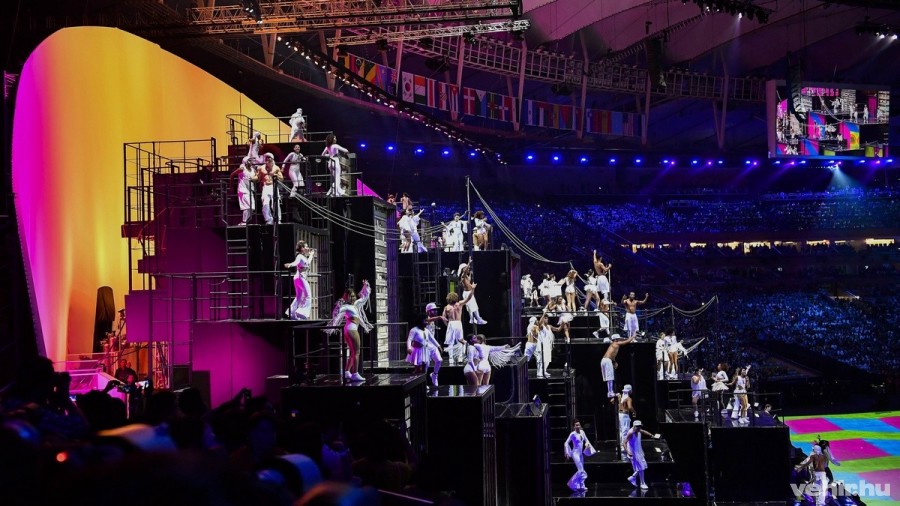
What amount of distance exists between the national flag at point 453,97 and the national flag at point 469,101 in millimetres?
486

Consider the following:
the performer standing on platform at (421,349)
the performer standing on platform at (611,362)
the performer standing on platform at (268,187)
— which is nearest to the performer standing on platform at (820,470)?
the performer standing on platform at (611,362)

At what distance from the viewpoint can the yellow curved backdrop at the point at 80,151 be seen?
13.2m

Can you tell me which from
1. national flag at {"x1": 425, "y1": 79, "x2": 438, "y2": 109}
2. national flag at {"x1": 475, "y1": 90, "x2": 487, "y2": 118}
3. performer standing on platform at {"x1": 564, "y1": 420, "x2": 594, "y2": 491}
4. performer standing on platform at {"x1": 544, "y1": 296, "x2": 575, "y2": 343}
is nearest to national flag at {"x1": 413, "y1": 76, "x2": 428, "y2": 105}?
national flag at {"x1": 425, "y1": 79, "x2": 438, "y2": 109}

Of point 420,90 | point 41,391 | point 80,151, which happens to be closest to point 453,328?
point 80,151

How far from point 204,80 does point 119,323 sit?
6.59 meters

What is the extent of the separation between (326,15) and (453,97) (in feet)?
44.4

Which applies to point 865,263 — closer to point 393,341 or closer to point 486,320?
point 486,320

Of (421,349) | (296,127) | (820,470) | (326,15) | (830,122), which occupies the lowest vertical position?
(820,470)

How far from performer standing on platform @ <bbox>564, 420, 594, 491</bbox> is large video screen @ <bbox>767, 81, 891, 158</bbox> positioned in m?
20.6

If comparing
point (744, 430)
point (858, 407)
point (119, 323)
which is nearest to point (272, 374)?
point (119, 323)

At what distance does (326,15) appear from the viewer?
18391 millimetres

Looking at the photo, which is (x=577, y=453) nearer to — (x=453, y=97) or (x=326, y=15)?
(x=326, y=15)

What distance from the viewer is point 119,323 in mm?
16031

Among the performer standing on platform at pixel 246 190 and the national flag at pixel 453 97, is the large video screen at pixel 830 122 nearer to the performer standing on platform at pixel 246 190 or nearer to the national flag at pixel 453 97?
the national flag at pixel 453 97
